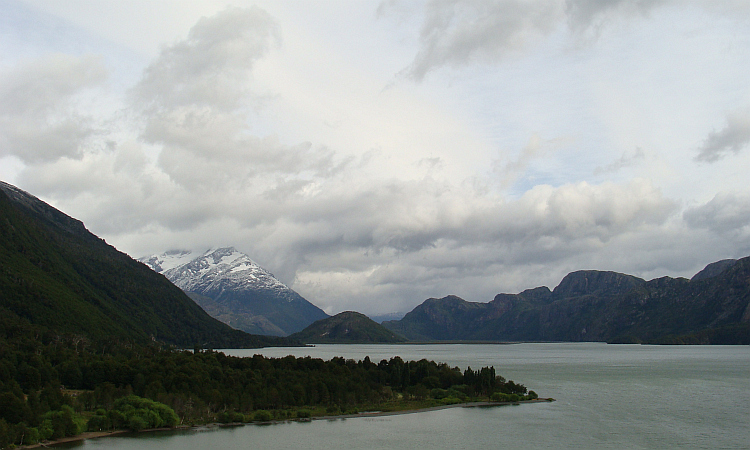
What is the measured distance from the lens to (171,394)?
14975cm

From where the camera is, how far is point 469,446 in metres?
122

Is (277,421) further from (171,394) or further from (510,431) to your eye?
(510,431)

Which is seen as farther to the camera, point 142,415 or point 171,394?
point 171,394

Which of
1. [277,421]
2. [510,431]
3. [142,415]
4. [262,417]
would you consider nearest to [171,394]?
[142,415]

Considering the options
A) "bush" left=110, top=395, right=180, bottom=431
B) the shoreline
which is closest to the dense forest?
"bush" left=110, top=395, right=180, bottom=431

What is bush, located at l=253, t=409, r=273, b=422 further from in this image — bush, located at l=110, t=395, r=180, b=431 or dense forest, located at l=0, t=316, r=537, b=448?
bush, located at l=110, t=395, r=180, b=431

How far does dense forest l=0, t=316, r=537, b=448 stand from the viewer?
412 feet

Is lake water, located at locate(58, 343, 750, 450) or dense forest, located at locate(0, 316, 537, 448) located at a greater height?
dense forest, located at locate(0, 316, 537, 448)

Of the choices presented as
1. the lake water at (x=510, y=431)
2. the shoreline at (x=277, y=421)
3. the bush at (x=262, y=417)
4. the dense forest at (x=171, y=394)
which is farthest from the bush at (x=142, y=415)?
the bush at (x=262, y=417)

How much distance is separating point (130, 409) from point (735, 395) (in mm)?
173963

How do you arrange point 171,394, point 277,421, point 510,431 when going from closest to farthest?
point 510,431
point 277,421
point 171,394

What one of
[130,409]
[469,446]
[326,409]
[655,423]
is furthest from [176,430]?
[655,423]

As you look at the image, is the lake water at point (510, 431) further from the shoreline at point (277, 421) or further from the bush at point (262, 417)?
the bush at point (262, 417)

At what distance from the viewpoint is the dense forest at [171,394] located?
412 ft
